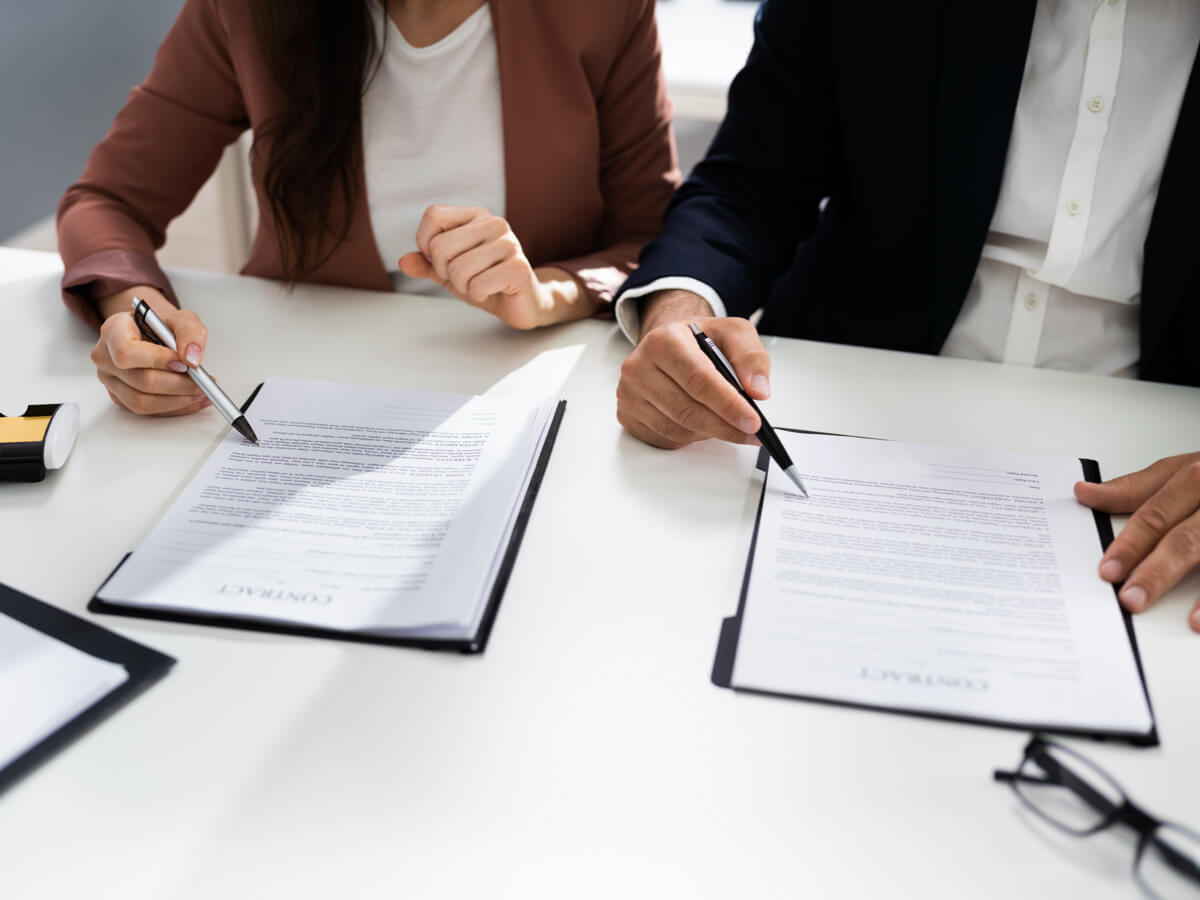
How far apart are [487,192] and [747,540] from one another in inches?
27.9

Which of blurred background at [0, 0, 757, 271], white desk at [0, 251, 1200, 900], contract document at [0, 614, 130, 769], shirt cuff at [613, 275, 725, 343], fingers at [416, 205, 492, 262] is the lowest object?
blurred background at [0, 0, 757, 271]

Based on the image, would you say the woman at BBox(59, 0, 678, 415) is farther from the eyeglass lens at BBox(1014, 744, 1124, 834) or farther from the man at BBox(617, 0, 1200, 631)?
the eyeglass lens at BBox(1014, 744, 1124, 834)

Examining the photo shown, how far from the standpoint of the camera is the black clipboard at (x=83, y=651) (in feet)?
1.86

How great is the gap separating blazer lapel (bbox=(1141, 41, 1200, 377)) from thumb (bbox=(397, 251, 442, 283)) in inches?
29.0

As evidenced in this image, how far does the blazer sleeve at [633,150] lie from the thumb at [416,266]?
189mm

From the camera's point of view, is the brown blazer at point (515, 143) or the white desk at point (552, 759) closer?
the white desk at point (552, 759)

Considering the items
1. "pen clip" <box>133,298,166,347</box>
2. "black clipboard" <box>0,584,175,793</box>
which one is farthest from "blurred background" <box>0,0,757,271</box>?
"black clipboard" <box>0,584,175,793</box>

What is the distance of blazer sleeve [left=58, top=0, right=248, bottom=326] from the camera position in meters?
1.18

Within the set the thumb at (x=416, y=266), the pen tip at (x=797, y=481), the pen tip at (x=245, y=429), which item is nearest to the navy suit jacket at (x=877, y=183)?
the thumb at (x=416, y=266)

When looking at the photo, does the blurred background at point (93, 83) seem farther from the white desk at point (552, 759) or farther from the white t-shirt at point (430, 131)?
the white desk at point (552, 759)

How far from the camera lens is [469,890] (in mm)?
500

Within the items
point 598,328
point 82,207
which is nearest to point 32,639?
point 598,328

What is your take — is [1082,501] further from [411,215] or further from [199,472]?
[411,215]

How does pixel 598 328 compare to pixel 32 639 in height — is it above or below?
below
